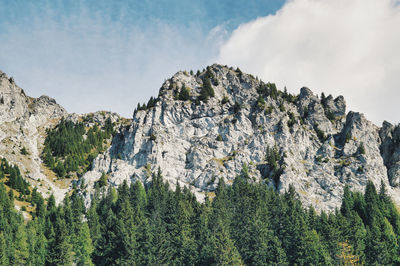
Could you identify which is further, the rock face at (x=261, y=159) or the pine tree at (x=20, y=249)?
the rock face at (x=261, y=159)

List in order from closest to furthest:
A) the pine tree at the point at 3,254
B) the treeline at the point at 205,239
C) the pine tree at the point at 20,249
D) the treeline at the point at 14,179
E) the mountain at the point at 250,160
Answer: the pine tree at the point at 3,254
the treeline at the point at 205,239
the pine tree at the point at 20,249
the treeline at the point at 14,179
the mountain at the point at 250,160

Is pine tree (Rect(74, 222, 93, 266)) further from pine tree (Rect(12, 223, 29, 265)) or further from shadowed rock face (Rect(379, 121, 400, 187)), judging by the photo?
shadowed rock face (Rect(379, 121, 400, 187))

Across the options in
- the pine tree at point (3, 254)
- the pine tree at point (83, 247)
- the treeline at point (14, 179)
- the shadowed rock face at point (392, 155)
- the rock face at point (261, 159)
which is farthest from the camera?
the shadowed rock face at point (392, 155)

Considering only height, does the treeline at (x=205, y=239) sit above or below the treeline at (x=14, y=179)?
below

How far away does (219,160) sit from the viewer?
18100cm

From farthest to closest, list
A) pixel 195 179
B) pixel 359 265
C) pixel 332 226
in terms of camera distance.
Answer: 1. pixel 195 179
2. pixel 332 226
3. pixel 359 265

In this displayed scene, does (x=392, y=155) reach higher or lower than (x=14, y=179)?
higher

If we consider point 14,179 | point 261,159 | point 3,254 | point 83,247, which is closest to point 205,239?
point 83,247

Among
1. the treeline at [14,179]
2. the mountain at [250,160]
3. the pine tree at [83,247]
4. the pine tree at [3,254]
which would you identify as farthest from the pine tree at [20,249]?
the treeline at [14,179]

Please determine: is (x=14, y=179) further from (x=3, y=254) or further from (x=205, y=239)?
(x=205, y=239)

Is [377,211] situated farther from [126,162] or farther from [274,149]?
[126,162]

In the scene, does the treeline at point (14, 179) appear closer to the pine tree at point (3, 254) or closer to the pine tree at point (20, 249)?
the pine tree at point (20, 249)

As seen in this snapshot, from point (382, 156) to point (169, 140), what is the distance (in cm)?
12446

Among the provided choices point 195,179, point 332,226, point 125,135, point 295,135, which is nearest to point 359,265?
point 332,226
